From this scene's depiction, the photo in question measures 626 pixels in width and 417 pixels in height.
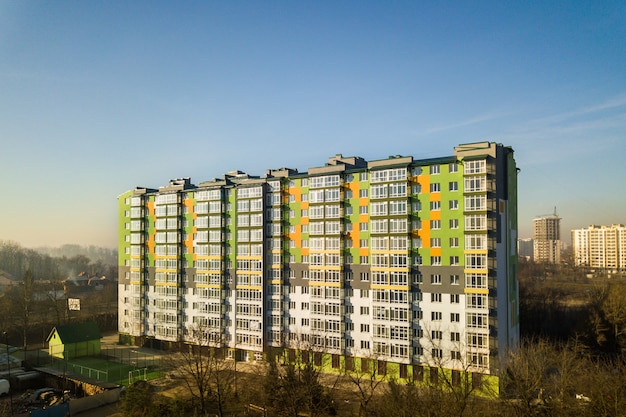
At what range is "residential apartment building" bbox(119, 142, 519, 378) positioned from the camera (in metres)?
36.2

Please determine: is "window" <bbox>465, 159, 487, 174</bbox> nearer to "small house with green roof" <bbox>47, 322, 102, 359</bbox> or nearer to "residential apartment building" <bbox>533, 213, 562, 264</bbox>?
"small house with green roof" <bbox>47, 322, 102, 359</bbox>

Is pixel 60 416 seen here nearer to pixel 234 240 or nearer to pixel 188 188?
pixel 234 240

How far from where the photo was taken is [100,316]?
219 ft

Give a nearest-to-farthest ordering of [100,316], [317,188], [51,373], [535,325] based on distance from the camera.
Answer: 1. [51,373]
2. [317,188]
3. [535,325]
4. [100,316]

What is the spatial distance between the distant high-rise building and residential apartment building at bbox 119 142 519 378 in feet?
540

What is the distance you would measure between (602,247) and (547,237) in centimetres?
3932

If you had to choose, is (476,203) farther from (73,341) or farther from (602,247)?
(602,247)

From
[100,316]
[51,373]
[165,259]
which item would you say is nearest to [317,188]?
[165,259]

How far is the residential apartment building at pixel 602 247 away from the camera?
14250 cm

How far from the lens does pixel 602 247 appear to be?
15038 centimetres

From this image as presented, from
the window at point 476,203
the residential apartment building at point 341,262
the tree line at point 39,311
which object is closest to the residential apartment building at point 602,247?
the residential apartment building at point 341,262

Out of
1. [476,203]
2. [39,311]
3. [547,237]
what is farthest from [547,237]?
[39,311]

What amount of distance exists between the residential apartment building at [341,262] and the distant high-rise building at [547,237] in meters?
165

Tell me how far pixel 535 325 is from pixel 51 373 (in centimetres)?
6136
